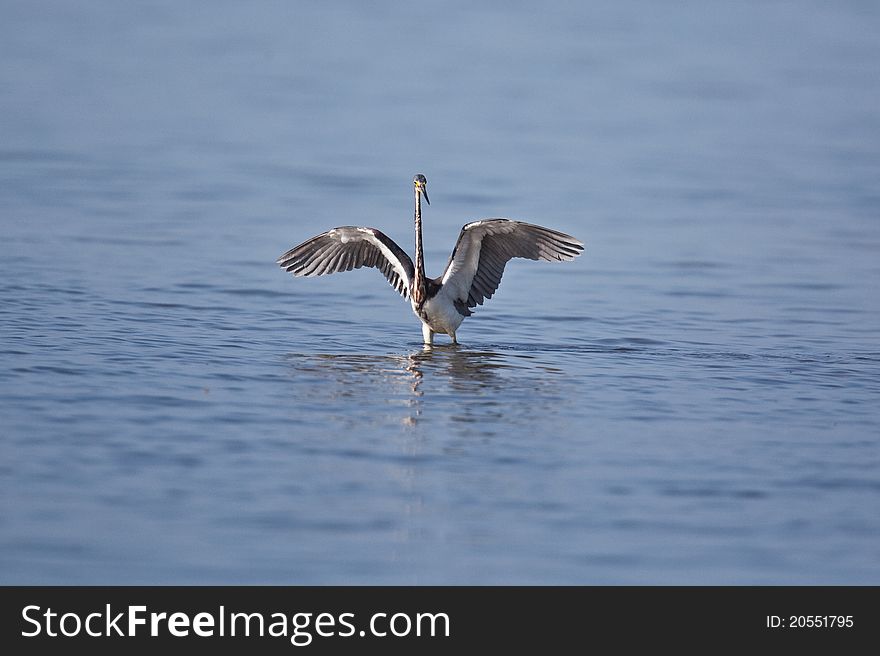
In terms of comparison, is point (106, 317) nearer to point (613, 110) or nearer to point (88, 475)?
point (88, 475)

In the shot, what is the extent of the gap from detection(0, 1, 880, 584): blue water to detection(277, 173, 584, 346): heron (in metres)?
0.41

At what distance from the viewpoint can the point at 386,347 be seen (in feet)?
43.9

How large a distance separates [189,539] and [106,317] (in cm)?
606

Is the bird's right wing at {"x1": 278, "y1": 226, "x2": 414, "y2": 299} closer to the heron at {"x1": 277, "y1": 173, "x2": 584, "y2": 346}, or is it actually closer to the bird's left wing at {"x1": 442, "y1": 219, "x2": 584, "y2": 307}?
the heron at {"x1": 277, "y1": 173, "x2": 584, "y2": 346}

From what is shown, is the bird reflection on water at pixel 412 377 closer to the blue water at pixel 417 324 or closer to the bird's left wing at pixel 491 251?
the blue water at pixel 417 324

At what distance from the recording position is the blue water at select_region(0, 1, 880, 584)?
26.3ft

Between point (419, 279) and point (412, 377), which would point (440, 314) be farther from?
point (412, 377)

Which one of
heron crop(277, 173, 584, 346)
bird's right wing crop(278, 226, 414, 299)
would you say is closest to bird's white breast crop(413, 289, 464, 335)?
heron crop(277, 173, 584, 346)

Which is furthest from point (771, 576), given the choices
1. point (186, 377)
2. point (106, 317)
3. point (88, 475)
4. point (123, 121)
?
point (123, 121)

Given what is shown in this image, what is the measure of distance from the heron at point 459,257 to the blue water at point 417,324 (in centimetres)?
41

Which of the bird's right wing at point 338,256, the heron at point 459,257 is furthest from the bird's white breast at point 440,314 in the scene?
the bird's right wing at point 338,256

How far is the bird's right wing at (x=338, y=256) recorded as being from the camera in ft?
45.7

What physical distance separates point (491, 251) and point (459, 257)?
0.44 m

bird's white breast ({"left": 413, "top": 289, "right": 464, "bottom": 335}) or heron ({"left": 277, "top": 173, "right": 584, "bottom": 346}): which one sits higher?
heron ({"left": 277, "top": 173, "right": 584, "bottom": 346})
